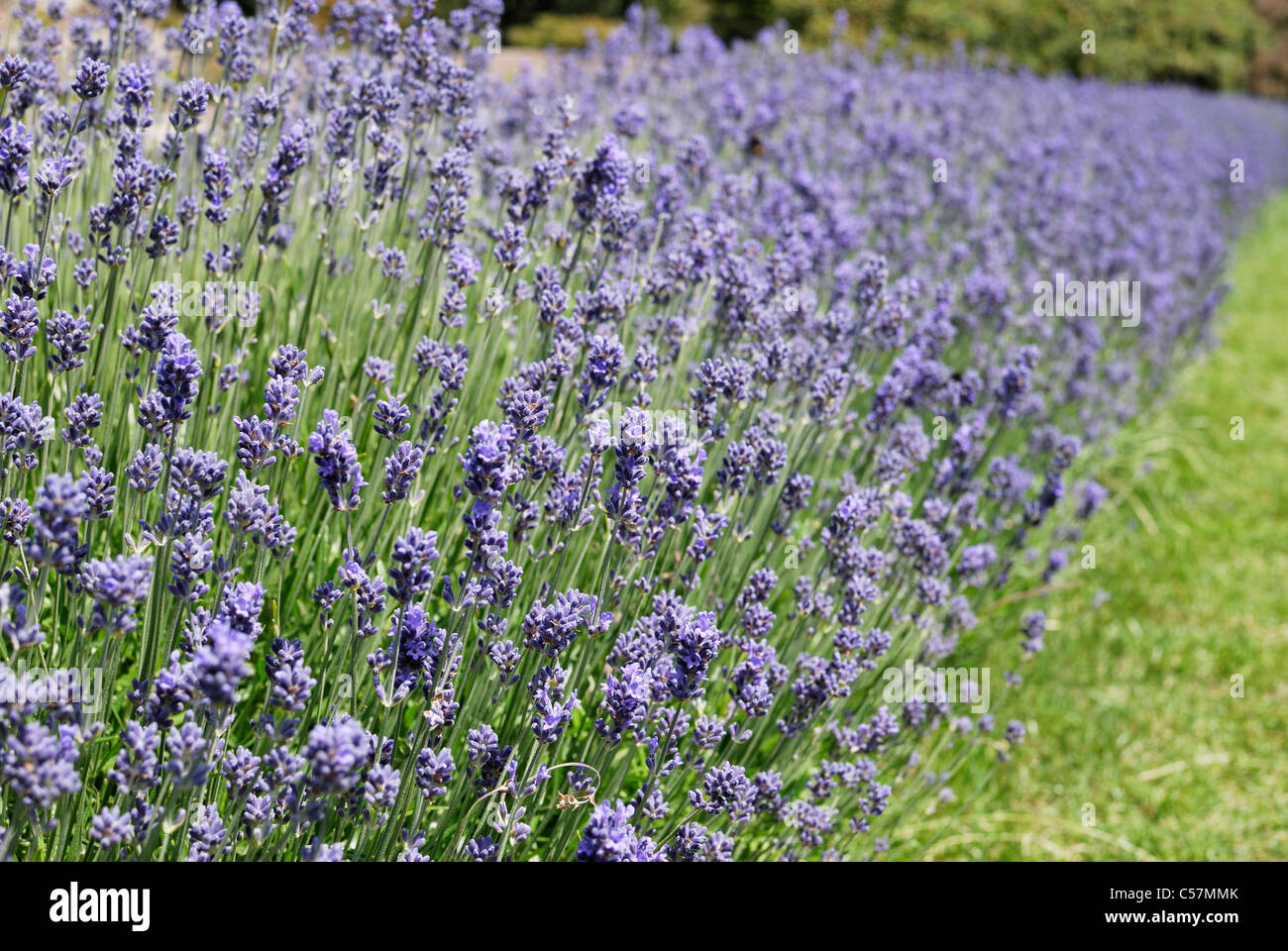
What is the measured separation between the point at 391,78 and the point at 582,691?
1771mm

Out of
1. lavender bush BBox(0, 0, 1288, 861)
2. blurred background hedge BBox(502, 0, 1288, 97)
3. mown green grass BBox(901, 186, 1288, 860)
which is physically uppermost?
blurred background hedge BBox(502, 0, 1288, 97)

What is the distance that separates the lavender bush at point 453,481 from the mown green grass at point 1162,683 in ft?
0.69

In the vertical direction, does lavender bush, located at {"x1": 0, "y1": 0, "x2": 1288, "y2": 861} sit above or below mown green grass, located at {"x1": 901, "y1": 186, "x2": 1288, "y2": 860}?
above

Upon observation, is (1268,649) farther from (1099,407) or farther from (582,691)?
(582,691)

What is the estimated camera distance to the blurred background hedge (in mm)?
15992

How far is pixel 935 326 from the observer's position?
10.9ft

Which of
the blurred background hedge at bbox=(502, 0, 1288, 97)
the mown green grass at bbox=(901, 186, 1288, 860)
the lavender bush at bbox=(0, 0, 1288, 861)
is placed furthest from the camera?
the blurred background hedge at bbox=(502, 0, 1288, 97)

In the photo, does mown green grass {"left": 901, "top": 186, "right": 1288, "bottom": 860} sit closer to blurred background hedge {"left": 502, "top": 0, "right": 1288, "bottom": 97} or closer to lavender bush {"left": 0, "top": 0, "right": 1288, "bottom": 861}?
lavender bush {"left": 0, "top": 0, "right": 1288, "bottom": 861}

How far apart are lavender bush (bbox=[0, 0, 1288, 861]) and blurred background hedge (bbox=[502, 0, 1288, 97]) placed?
11.6m

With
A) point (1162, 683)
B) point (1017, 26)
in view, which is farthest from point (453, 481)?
point (1017, 26)

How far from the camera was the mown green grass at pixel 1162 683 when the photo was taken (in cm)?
318

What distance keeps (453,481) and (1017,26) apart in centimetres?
1841

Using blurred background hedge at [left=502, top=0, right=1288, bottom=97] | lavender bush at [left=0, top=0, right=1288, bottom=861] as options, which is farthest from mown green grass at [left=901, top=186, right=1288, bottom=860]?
blurred background hedge at [left=502, top=0, right=1288, bottom=97]

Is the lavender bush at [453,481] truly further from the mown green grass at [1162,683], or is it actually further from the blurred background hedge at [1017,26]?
the blurred background hedge at [1017,26]
